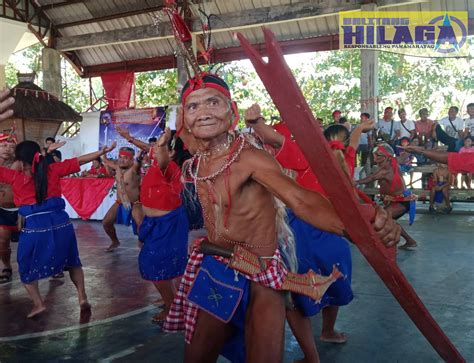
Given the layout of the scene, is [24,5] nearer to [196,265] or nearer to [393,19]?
[393,19]

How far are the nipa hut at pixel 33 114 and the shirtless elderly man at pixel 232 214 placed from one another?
9940 millimetres

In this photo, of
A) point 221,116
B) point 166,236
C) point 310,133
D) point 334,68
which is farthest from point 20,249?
point 334,68

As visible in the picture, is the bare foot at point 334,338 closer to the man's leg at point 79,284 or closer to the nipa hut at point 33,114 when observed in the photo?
the man's leg at point 79,284

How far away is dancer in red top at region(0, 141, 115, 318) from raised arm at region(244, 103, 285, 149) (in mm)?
2132

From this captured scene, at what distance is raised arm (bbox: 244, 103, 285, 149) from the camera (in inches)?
126

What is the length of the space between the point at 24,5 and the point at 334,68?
34.8 feet

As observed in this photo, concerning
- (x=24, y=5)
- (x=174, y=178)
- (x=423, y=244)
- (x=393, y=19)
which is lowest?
(x=423, y=244)

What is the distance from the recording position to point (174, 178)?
4488mm

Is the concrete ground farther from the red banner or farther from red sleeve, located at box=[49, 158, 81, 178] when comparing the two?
the red banner

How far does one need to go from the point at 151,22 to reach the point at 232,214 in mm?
13004

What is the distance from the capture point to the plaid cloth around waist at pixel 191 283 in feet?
7.36

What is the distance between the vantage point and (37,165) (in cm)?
453

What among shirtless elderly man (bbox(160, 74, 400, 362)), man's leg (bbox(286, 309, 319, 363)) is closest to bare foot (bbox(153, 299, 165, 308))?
man's leg (bbox(286, 309, 319, 363))

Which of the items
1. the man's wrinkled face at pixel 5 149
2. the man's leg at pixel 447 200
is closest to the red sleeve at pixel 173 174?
the man's wrinkled face at pixel 5 149
